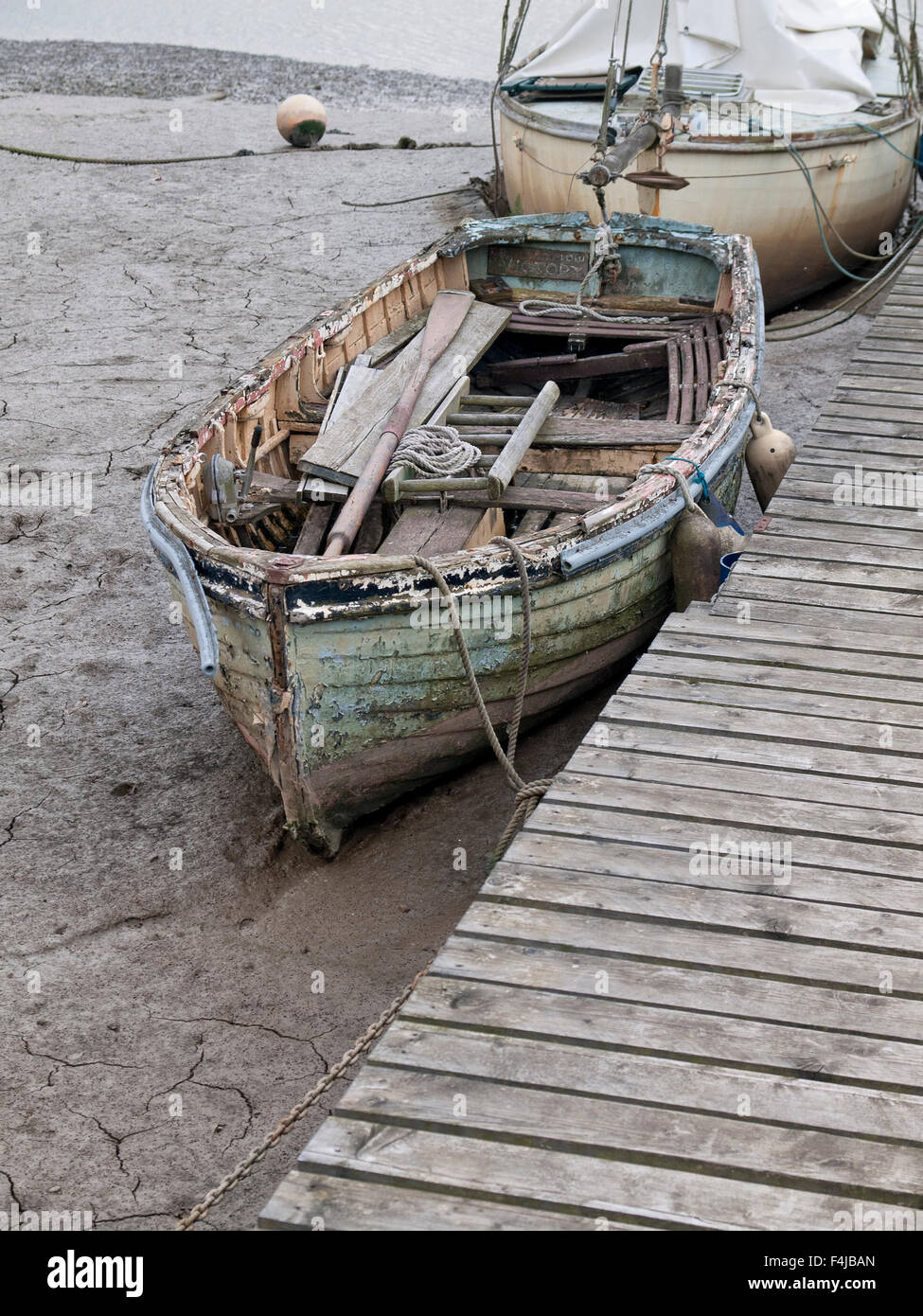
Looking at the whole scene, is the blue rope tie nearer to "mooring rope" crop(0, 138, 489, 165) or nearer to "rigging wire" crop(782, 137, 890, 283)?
"rigging wire" crop(782, 137, 890, 283)

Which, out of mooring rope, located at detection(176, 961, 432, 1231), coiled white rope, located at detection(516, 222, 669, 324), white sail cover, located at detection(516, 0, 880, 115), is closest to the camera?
mooring rope, located at detection(176, 961, 432, 1231)

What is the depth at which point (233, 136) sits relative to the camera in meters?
13.3

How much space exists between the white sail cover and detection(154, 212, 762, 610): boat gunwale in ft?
11.8

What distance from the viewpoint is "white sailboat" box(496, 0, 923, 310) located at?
29.0 ft

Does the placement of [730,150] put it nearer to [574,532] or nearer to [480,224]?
[480,224]

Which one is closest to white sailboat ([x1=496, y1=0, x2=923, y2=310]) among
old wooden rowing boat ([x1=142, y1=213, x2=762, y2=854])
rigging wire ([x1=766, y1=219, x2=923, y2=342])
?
rigging wire ([x1=766, y1=219, x2=923, y2=342])

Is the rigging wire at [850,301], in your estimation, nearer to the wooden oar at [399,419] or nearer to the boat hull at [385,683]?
the wooden oar at [399,419]

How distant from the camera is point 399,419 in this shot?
5055 mm

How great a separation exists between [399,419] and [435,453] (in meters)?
0.35

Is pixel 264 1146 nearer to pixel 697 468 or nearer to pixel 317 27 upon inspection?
pixel 697 468

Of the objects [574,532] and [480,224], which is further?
[480,224]

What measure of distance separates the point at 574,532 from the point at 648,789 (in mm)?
1372
